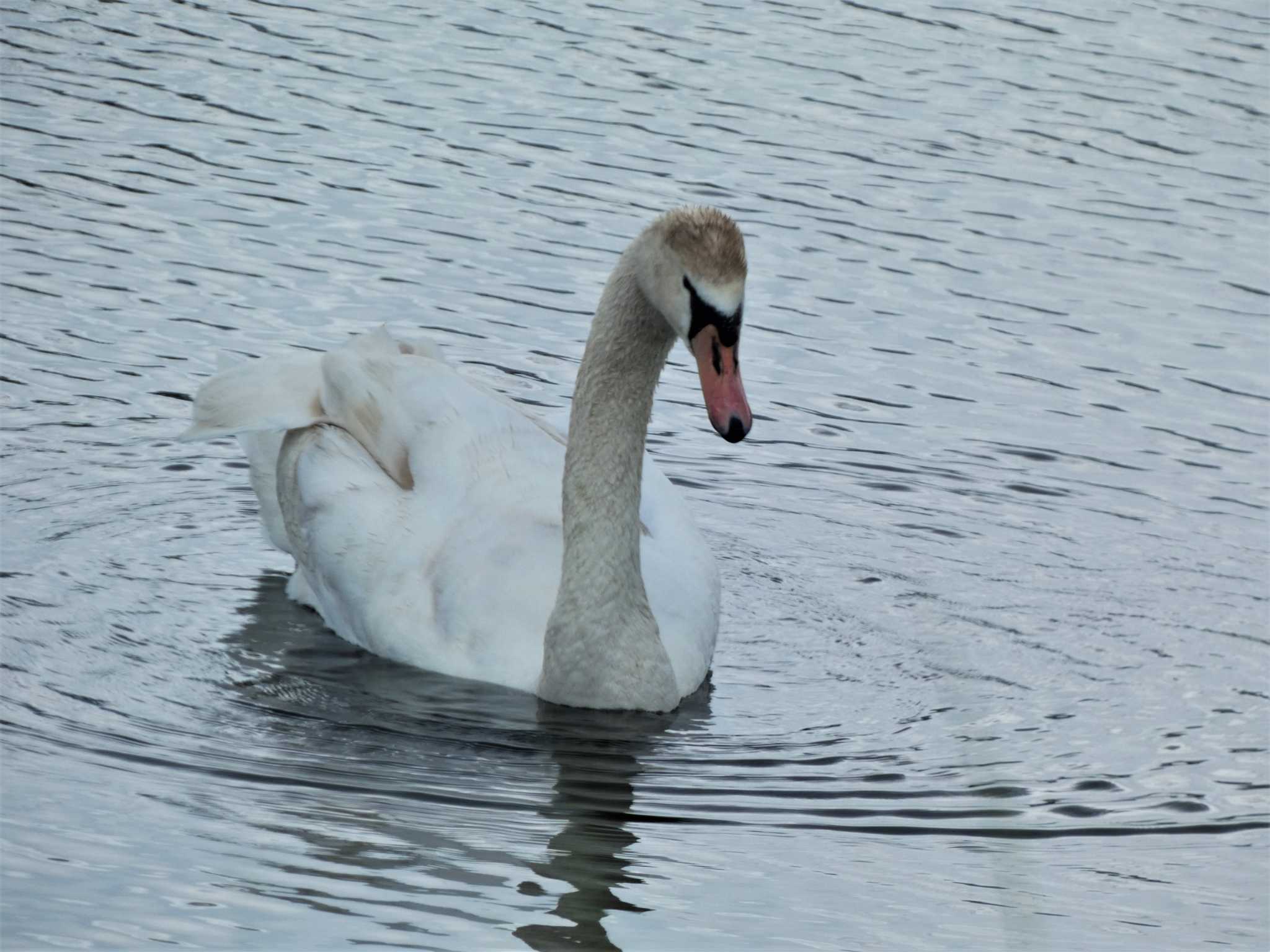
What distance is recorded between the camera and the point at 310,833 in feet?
18.0

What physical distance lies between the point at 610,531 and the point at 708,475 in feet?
7.95

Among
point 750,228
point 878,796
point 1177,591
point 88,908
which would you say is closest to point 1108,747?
point 878,796

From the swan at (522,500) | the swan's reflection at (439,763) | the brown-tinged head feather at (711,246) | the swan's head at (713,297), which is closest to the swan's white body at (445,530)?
the swan at (522,500)

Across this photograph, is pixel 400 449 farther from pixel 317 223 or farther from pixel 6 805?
pixel 317 223

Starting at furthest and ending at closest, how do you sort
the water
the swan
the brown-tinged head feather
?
the swan → the brown-tinged head feather → the water

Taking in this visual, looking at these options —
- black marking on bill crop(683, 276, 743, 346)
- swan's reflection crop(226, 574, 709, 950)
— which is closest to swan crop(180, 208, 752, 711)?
black marking on bill crop(683, 276, 743, 346)

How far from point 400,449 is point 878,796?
2.24 meters

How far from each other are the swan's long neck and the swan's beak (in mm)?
602

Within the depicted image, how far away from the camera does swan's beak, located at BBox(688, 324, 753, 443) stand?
5949 mm

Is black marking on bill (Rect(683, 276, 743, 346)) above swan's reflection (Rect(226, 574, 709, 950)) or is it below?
above

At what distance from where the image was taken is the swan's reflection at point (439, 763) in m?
5.24

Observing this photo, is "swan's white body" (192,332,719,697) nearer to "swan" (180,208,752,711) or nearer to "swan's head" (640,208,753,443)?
"swan" (180,208,752,711)

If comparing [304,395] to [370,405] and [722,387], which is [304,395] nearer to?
[370,405]

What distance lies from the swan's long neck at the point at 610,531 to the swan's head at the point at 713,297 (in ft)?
1.29
